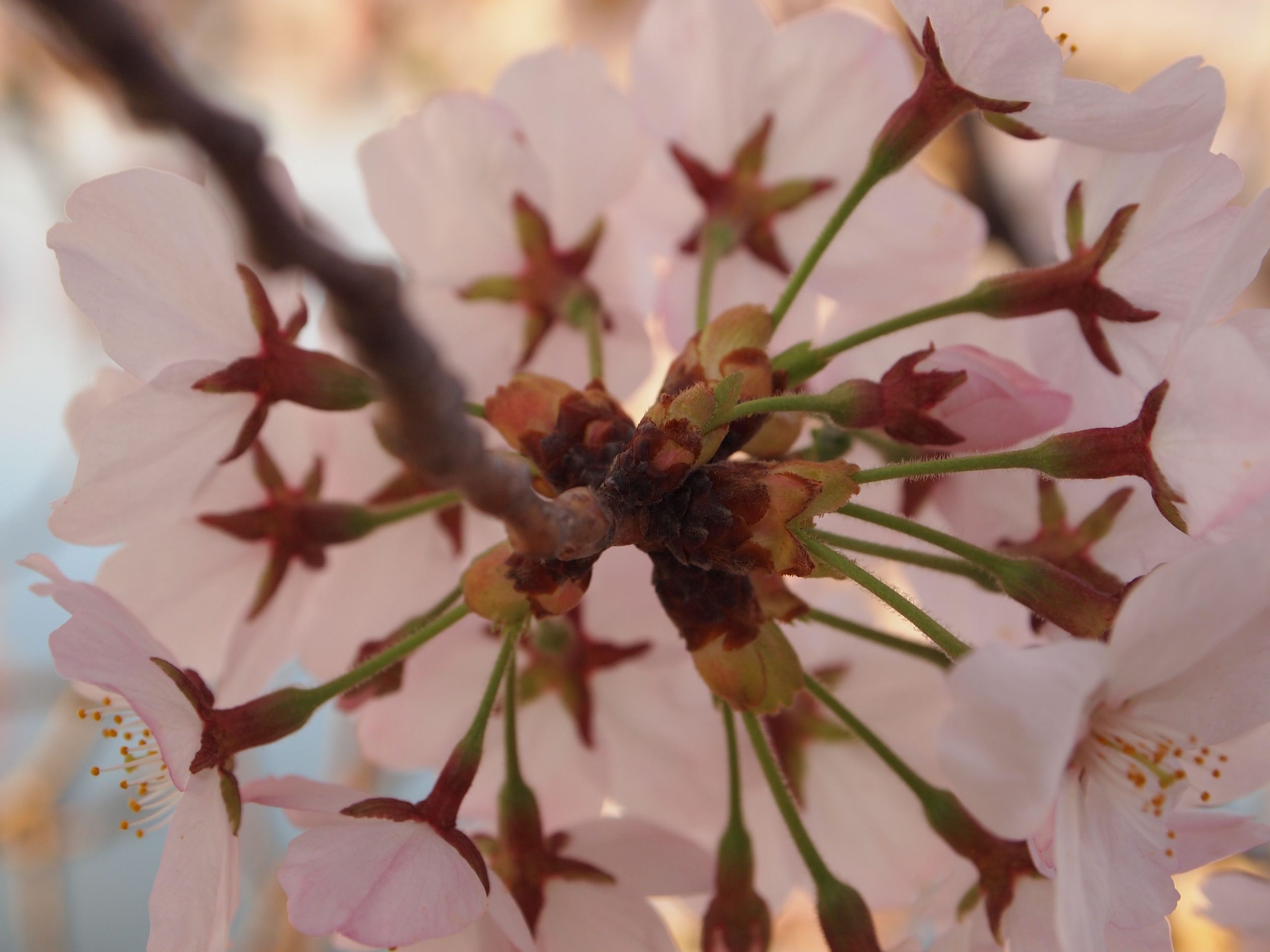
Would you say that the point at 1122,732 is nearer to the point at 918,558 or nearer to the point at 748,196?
the point at 918,558

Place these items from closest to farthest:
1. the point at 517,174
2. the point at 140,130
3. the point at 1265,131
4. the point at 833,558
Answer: the point at 140,130, the point at 833,558, the point at 517,174, the point at 1265,131

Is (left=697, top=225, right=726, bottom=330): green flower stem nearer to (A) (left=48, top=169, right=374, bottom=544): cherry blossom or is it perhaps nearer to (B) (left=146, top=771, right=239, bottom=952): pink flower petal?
(A) (left=48, top=169, right=374, bottom=544): cherry blossom

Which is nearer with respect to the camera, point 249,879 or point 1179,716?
point 1179,716

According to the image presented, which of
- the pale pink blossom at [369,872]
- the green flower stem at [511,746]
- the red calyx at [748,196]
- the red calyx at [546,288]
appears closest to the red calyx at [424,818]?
the pale pink blossom at [369,872]

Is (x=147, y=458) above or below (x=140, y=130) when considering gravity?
above

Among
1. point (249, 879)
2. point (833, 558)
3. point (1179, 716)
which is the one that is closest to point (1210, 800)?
point (1179, 716)

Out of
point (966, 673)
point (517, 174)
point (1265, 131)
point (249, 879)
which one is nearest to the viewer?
point (966, 673)

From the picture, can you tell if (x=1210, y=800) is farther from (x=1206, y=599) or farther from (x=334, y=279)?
(x=334, y=279)
